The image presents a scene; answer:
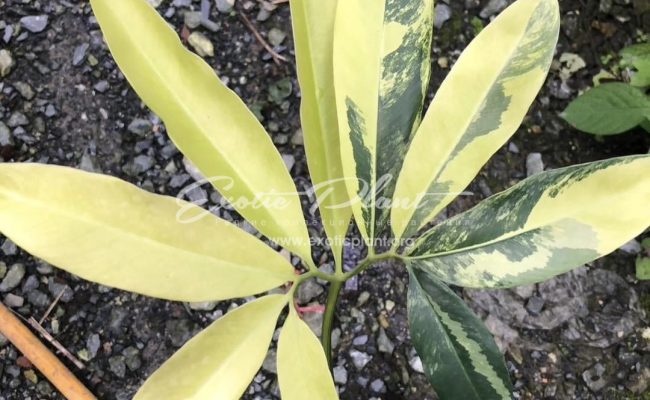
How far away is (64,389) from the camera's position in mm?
870

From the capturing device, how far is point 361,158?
661 millimetres

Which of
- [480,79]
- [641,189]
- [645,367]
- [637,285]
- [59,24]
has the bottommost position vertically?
[645,367]

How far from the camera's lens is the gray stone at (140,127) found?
1.01 metres

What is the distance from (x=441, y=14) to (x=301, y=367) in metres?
0.70

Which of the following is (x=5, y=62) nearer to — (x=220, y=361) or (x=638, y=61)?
(x=220, y=361)

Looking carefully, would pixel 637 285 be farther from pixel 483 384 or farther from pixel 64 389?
pixel 64 389

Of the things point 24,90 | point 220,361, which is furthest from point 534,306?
point 24,90

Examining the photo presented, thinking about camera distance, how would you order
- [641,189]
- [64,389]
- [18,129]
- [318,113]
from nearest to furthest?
1. [641,189]
2. [318,113]
3. [64,389]
4. [18,129]

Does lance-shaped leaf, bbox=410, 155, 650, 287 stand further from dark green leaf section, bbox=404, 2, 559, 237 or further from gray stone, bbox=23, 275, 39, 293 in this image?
gray stone, bbox=23, 275, 39, 293

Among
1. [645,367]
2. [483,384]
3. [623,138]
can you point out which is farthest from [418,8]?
[645,367]

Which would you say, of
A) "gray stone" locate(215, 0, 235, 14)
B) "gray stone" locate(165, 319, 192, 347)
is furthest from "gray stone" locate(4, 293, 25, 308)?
"gray stone" locate(215, 0, 235, 14)

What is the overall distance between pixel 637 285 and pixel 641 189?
20.6 inches

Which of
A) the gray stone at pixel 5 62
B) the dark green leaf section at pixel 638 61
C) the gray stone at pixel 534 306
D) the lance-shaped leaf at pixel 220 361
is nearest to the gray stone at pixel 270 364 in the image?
the lance-shaped leaf at pixel 220 361

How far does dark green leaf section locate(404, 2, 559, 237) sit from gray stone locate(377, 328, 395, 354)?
0.40 meters
